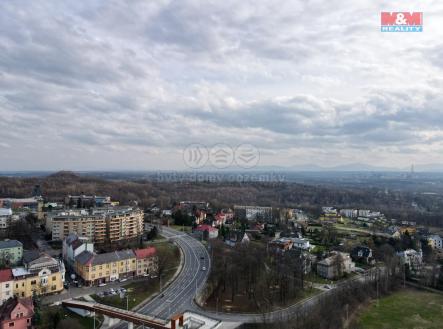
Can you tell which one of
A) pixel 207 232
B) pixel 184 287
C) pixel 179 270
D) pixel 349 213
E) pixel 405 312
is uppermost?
pixel 207 232

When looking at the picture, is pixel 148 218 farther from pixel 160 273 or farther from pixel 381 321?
pixel 381 321

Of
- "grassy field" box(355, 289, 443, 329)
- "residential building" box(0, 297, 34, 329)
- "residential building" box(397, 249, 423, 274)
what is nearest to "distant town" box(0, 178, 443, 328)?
"residential building" box(0, 297, 34, 329)

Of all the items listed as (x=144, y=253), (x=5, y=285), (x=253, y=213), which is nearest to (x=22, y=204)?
(x=144, y=253)

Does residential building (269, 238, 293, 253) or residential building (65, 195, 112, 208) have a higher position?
residential building (65, 195, 112, 208)

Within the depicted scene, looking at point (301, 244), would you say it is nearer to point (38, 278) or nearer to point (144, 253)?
point (144, 253)

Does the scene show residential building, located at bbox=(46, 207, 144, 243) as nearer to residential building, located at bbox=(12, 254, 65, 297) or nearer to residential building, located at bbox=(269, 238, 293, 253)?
residential building, located at bbox=(12, 254, 65, 297)

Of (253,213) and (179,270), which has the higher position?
(253,213)

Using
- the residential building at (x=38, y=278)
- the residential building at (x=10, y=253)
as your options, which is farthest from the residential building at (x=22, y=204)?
the residential building at (x=38, y=278)
